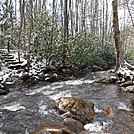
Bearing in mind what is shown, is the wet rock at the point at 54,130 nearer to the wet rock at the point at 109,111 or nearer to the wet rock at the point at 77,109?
the wet rock at the point at 77,109

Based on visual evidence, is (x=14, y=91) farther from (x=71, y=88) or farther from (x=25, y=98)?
(x=71, y=88)

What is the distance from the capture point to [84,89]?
225 inches

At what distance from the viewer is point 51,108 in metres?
3.82

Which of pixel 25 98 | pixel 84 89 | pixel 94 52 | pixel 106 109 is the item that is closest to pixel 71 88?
pixel 84 89

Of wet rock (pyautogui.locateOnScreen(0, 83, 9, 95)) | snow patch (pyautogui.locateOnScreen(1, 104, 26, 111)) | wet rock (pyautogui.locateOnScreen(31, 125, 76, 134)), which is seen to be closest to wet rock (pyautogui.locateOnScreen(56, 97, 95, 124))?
wet rock (pyautogui.locateOnScreen(31, 125, 76, 134))

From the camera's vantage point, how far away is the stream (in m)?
2.97

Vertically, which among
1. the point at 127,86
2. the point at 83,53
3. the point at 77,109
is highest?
the point at 83,53

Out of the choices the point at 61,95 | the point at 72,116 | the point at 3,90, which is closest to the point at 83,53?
the point at 61,95

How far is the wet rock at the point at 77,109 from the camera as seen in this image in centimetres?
324

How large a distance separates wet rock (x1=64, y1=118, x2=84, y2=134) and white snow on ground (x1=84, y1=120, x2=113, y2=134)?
0.13m

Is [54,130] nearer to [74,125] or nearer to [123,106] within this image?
[74,125]

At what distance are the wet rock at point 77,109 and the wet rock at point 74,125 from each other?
0.14 metres

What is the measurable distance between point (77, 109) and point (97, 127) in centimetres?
55

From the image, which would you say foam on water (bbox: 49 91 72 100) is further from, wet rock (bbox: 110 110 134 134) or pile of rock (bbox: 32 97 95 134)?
wet rock (bbox: 110 110 134 134)
